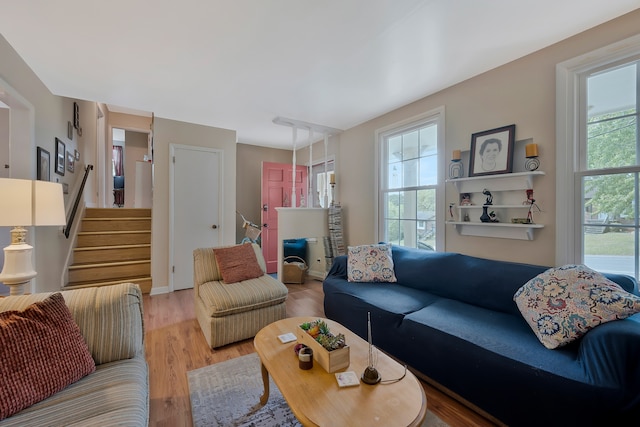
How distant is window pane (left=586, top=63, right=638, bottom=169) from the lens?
6.03 ft

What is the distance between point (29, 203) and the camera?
1.65 meters

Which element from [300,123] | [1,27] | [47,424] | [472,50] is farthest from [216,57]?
[47,424]

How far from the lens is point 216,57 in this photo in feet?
7.44

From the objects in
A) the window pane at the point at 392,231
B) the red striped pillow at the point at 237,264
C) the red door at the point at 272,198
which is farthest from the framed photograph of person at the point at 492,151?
the red door at the point at 272,198

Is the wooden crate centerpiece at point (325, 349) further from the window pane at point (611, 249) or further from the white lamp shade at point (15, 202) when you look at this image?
the window pane at point (611, 249)

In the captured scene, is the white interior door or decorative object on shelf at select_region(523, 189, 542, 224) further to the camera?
the white interior door

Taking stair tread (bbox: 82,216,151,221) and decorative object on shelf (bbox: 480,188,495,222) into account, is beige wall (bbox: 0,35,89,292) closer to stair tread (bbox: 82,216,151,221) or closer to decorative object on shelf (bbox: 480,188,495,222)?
stair tread (bbox: 82,216,151,221)

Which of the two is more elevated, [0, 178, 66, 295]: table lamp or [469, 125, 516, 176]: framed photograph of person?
[469, 125, 516, 176]: framed photograph of person

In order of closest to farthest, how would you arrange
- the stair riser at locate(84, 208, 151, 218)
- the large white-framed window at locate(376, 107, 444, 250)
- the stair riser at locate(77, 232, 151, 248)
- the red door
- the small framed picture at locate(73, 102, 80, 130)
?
1. the large white-framed window at locate(376, 107, 444, 250)
2. the small framed picture at locate(73, 102, 80, 130)
3. the stair riser at locate(77, 232, 151, 248)
4. the stair riser at locate(84, 208, 151, 218)
5. the red door

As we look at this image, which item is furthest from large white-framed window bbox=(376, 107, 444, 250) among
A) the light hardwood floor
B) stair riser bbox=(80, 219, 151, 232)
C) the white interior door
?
stair riser bbox=(80, 219, 151, 232)

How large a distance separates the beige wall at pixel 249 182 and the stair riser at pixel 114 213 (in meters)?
1.57

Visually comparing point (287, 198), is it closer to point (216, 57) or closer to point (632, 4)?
point (216, 57)

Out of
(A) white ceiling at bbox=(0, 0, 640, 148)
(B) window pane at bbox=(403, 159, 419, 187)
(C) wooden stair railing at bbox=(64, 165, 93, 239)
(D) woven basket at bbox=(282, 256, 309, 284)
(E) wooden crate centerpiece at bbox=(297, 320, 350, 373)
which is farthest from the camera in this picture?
(D) woven basket at bbox=(282, 256, 309, 284)

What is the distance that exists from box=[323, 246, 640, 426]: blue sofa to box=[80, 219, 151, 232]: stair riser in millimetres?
3518
